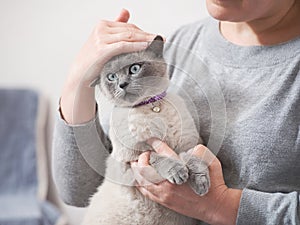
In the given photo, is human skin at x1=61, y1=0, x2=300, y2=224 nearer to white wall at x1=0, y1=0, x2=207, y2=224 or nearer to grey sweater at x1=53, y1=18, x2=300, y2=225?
grey sweater at x1=53, y1=18, x2=300, y2=225

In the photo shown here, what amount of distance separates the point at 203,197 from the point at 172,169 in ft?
0.26

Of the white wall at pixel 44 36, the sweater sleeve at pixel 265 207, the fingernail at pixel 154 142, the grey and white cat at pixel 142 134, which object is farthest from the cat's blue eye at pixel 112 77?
the white wall at pixel 44 36

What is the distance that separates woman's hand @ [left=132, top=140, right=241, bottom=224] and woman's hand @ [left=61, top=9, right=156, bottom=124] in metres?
0.14

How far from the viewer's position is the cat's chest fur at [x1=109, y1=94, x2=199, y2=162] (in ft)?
2.58

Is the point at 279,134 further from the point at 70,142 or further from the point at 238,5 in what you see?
the point at 70,142

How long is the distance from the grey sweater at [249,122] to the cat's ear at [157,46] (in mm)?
48

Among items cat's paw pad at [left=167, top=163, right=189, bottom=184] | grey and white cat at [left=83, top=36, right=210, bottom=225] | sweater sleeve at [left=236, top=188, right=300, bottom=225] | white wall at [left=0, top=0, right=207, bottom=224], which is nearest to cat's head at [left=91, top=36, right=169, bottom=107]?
grey and white cat at [left=83, top=36, right=210, bottom=225]

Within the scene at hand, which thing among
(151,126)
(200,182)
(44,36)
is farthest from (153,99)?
(44,36)

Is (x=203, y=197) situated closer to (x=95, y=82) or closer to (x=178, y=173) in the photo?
(x=178, y=173)

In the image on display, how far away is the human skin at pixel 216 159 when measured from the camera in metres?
0.79

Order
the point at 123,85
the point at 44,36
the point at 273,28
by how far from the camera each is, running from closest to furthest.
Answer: the point at 123,85, the point at 273,28, the point at 44,36

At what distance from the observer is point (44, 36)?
194 centimetres

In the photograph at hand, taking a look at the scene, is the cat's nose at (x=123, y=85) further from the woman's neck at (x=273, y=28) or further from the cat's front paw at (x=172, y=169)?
the woman's neck at (x=273, y=28)

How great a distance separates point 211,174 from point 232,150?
0.24ft
